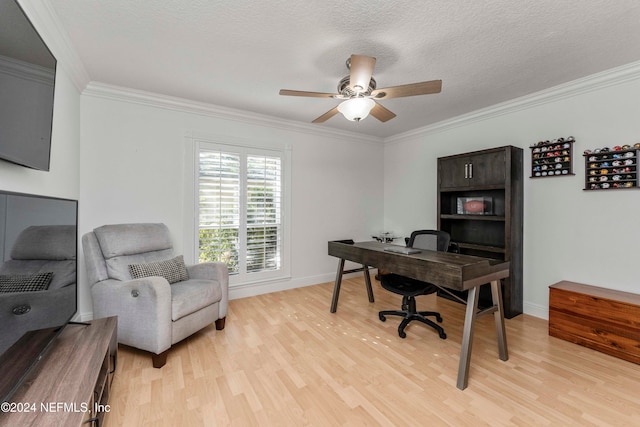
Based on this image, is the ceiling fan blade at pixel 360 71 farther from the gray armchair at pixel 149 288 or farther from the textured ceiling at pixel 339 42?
the gray armchair at pixel 149 288

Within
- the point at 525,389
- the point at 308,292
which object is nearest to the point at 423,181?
the point at 308,292

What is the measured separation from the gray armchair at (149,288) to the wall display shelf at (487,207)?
2816 millimetres

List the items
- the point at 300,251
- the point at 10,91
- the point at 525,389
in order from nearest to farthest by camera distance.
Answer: the point at 10,91 < the point at 525,389 < the point at 300,251

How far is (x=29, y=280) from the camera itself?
1170mm

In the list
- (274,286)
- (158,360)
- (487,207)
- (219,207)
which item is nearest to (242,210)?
(219,207)

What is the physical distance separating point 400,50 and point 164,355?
2.97 metres

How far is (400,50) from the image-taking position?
7.11 feet

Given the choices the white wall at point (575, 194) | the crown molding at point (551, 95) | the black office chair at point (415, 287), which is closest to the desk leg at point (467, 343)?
the black office chair at point (415, 287)

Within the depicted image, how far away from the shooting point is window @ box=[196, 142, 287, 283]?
3.37 m

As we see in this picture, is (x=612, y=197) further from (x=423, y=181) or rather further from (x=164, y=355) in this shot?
(x=164, y=355)

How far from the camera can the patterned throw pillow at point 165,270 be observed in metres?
2.40

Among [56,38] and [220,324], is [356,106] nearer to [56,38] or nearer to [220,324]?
[56,38]

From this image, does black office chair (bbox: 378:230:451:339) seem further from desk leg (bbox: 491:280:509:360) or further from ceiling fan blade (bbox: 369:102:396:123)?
ceiling fan blade (bbox: 369:102:396:123)

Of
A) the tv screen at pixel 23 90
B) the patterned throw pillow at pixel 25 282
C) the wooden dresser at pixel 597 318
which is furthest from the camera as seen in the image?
the wooden dresser at pixel 597 318
